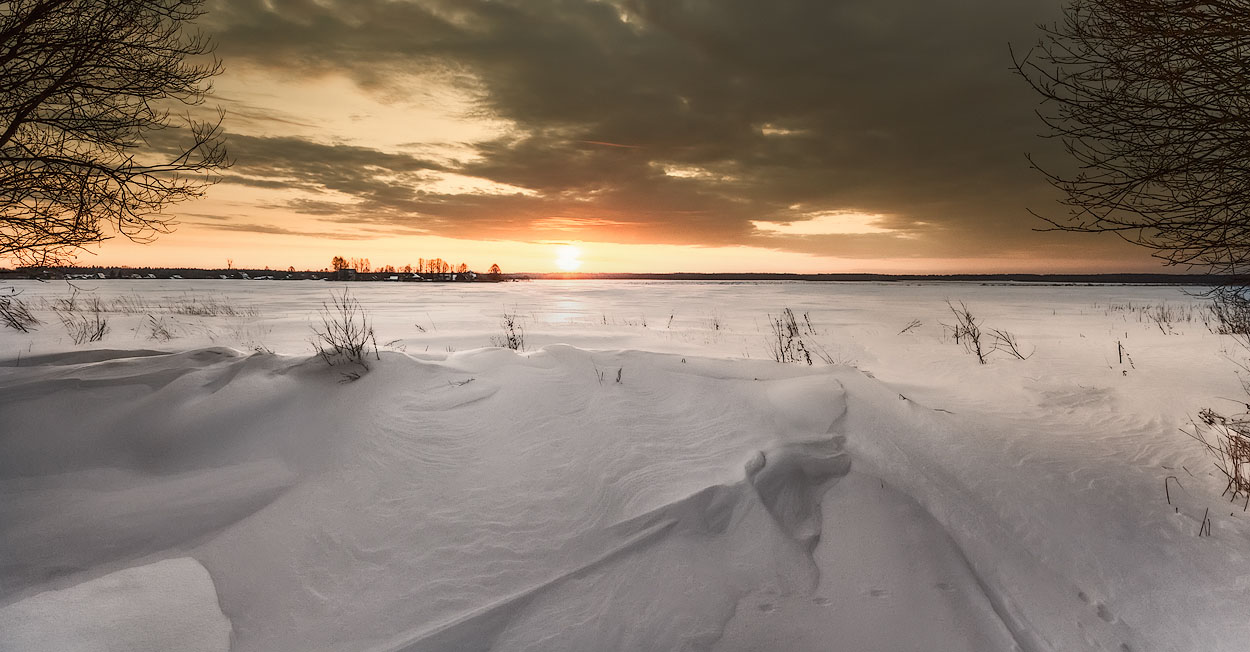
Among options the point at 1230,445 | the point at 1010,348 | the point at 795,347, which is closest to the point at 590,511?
the point at 1230,445

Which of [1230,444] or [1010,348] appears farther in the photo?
[1010,348]

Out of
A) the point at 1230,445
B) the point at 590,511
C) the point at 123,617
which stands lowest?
the point at 123,617

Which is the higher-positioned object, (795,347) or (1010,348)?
(1010,348)

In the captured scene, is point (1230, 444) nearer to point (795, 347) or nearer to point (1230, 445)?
point (1230, 445)

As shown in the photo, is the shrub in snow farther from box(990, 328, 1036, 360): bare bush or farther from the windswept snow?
the windswept snow

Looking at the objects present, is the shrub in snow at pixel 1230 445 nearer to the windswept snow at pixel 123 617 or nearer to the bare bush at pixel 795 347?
the bare bush at pixel 795 347

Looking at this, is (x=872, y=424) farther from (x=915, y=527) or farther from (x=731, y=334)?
(x=731, y=334)

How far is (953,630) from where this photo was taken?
8.03ft

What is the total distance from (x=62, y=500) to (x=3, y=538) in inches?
14.0

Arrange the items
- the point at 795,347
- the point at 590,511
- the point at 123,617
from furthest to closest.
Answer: the point at 795,347 → the point at 590,511 → the point at 123,617

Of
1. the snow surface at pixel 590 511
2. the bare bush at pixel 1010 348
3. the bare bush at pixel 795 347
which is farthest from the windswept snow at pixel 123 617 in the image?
the bare bush at pixel 1010 348

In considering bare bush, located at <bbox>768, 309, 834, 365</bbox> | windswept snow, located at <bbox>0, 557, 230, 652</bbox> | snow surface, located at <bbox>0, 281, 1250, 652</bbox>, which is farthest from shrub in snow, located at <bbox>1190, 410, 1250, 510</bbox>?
windswept snow, located at <bbox>0, 557, 230, 652</bbox>

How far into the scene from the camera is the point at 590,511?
3215 mm

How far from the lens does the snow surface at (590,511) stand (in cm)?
245
